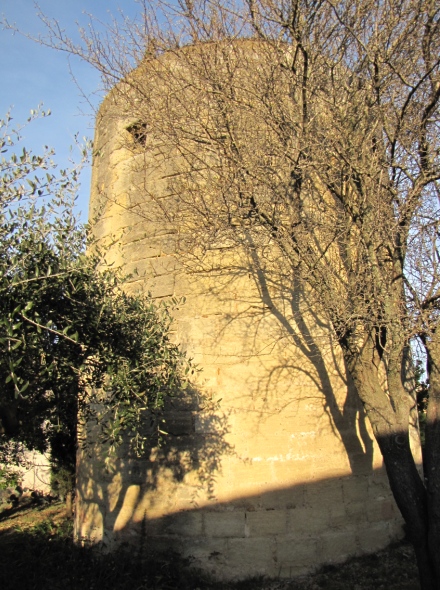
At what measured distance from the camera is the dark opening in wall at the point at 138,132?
278 inches

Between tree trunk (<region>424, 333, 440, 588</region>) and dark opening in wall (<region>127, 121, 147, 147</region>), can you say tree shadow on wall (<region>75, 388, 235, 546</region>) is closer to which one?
tree trunk (<region>424, 333, 440, 588</region>)

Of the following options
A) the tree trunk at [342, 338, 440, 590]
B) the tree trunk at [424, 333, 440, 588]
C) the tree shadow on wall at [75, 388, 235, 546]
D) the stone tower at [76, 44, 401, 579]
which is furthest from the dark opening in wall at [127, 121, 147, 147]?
the tree trunk at [424, 333, 440, 588]

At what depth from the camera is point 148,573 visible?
17.2 ft

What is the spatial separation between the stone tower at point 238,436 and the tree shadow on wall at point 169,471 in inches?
0.5

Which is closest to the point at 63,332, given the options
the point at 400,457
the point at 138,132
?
the point at 400,457

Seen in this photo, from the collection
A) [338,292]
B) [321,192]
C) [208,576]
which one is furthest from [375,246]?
[208,576]

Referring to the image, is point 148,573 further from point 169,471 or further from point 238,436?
point 238,436

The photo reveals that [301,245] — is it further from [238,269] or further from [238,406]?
[238,406]

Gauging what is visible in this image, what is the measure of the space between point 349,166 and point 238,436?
2.98 meters

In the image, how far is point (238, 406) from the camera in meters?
5.83

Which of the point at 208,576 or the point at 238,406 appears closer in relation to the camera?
the point at 208,576

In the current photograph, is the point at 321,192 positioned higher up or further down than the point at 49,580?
higher up

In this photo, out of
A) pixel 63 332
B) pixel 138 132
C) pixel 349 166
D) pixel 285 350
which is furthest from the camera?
pixel 138 132

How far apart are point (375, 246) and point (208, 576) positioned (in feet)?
11.9
